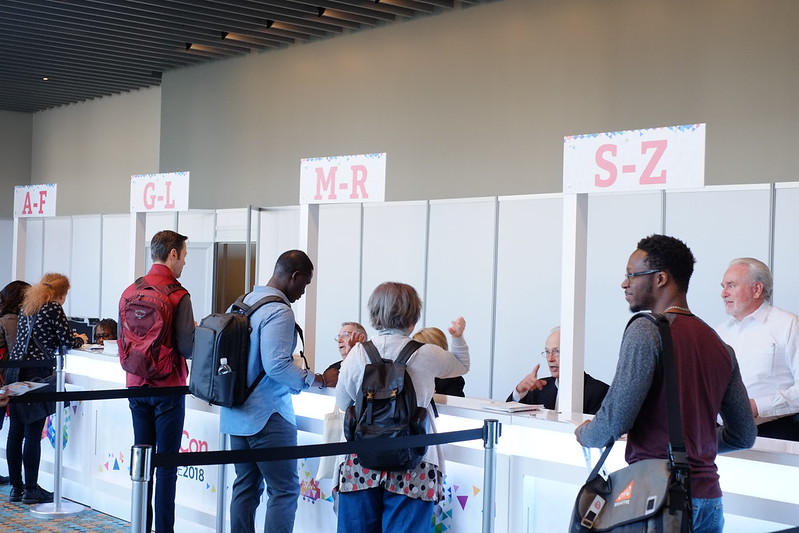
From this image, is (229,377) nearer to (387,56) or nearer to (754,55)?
(754,55)

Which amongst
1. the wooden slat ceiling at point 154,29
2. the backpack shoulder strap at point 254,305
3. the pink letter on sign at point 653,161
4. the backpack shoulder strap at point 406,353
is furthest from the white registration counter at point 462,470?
the wooden slat ceiling at point 154,29

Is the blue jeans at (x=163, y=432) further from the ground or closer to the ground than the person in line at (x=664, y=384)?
closer to the ground

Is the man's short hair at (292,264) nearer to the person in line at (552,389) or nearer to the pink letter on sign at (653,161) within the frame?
the person in line at (552,389)

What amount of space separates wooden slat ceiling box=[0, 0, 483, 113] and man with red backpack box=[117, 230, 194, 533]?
14.5ft

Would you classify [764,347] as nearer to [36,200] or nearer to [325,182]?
[325,182]

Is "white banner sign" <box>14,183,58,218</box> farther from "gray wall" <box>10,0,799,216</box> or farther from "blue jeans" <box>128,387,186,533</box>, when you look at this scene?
"gray wall" <box>10,0,799,216</box>

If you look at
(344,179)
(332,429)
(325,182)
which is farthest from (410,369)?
(325,182)

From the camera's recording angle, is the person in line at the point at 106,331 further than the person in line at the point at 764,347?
Yes

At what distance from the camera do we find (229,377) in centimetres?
374

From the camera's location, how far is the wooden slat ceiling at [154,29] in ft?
28.0

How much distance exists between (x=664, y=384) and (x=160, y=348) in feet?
9.33

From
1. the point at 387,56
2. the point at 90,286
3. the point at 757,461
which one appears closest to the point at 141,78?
the point at 90,286

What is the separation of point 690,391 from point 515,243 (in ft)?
16.5

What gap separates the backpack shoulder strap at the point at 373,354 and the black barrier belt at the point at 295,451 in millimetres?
272
